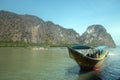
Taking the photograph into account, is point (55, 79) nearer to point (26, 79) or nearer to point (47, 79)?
point (47, 79)

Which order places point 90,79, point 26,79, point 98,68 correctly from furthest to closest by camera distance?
1. point 98,68
2. point 90,79
3. point 26,79

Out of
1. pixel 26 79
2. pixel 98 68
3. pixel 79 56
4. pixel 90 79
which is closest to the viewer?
pixel 26 79

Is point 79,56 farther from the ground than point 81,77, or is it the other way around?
point 79,56

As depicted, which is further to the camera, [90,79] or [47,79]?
[90,79]

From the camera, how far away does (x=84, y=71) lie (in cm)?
2812

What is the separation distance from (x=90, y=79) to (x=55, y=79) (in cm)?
468

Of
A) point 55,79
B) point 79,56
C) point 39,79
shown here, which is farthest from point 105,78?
point 39,79

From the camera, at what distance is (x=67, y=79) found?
2238 centimetres

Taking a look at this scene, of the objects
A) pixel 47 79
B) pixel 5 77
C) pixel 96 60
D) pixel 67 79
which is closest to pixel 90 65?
pixel 96 60

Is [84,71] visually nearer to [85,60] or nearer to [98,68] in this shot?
[85,60]

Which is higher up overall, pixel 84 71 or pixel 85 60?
pixel 85 60

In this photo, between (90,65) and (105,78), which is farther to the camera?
(90,65)

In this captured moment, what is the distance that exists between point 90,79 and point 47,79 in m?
5.63

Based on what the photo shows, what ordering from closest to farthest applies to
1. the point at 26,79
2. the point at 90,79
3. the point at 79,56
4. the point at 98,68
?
the point at 26,79 < the point at 90,79 < the point at 79,56 < the point at 98,68
